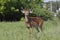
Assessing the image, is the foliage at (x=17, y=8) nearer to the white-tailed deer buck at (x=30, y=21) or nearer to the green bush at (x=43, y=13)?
the green bush at (x=43, y=13)

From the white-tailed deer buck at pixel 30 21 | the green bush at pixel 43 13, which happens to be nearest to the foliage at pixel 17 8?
the green bush at pixel 43 13

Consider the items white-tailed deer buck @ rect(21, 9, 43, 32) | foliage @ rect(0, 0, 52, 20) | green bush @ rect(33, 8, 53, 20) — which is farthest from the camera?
green bush @ rect(33, 8, 53, 20)

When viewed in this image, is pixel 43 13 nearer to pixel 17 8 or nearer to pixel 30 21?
pixel 17 8

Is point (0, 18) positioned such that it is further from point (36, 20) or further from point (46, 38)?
point (46, 38)

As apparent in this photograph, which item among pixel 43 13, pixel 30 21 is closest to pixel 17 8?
pixel 43 13

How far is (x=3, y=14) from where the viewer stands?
3312 centimetres

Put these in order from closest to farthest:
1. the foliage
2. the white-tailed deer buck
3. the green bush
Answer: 1. the white-tailed deer buck
2. the foliage
3. the green bush

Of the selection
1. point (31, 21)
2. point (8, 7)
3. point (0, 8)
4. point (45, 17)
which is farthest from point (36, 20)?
point (45, 17)

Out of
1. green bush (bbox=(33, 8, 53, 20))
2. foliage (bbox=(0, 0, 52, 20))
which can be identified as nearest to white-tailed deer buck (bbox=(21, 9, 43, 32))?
foliage (bbox=(0, 0, 52, 20))

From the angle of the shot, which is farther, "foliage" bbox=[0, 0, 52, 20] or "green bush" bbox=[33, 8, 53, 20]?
"green bush" bbox=[33, 8, 53, 20]

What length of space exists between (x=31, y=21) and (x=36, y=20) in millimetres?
721

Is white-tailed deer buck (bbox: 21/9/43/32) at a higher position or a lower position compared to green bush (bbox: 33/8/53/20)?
higher

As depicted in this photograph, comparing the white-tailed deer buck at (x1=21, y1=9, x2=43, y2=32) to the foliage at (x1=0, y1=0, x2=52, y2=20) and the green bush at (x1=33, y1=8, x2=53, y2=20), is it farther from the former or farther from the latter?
the green bush at (x1=33, y1=8, x2=53, y2=20)

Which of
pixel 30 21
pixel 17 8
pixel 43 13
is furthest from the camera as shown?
pixel 43 13
